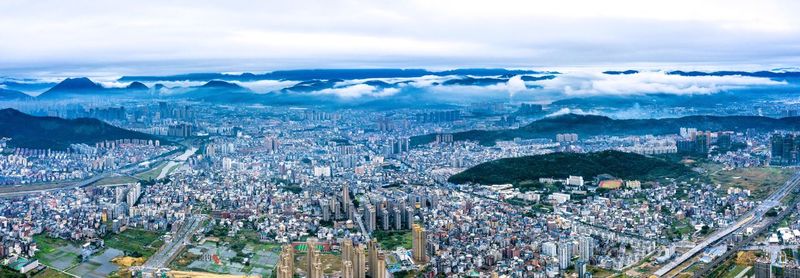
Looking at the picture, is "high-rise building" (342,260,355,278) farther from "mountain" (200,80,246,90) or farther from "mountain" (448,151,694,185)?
"mountain" (200,80,246,90)

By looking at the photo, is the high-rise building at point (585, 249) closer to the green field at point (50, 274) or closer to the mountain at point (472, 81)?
the green field at point (50, 274)

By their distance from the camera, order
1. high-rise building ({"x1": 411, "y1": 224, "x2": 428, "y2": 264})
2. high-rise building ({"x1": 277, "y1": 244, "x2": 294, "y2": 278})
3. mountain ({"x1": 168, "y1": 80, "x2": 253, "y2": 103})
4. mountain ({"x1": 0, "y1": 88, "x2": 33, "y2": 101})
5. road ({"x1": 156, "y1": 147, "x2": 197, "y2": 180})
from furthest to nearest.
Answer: mountain ({"x1": 168, "y1": 80, "x2": 253, "y2": 103}) → mountain ({"x1": 0, "y1": 88, "x2": 33, "y2": 101}) → road ({"x1": 156, "y1": 147, "x2": 197, "y2": 180}) → high-rise building ({"x1": 411, "y1": 224, "x2": 428, "y2": 264}) → high-rise building ({"x1": 277, "y1": 244, "x2": 294, "y2": 278})

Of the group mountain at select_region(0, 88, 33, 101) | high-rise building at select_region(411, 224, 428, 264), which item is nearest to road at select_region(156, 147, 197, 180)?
high-rise building at select_region(411, 224, 428, 264)

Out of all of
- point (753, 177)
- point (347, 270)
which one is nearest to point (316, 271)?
point (347, 270)

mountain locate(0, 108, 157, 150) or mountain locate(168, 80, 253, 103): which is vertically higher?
mountain locate(168, 80, 253, 103)

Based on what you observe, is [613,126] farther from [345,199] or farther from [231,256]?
[231,256]

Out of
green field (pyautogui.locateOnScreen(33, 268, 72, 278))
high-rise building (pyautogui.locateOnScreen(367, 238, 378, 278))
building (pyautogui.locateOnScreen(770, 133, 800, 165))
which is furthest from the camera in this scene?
building (pyautogui.locateOnScreen(770, 133, 800, 165))
